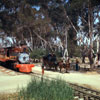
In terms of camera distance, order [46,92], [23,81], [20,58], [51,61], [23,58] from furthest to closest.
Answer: [51,61], [23,58], [20,58], [23,81], [46,92]

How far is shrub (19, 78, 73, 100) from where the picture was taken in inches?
259

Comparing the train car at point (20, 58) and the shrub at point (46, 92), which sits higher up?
the train car at point (20, 58)

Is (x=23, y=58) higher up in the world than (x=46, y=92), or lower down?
higher up

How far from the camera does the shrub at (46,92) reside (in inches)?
259

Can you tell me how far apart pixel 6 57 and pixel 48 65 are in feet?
18.5

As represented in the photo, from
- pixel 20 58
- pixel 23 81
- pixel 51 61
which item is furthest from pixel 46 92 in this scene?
pixel 51 61

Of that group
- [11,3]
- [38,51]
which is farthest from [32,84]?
[38,51]

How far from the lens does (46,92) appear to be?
6.88m

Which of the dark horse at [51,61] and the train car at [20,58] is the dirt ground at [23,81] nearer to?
the train car at [20,58]

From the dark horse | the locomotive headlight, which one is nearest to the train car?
the locomotive headlight

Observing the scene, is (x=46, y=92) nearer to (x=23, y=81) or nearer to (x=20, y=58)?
(x=23, y=81)

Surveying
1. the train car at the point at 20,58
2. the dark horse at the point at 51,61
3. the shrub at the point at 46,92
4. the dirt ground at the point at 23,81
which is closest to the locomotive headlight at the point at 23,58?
the train car at the point at 20,58

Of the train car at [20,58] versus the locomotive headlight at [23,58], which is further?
the locomotive headlight at [23,58]

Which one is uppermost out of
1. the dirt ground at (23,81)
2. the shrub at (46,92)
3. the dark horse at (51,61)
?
the dark horse at (51,61)
